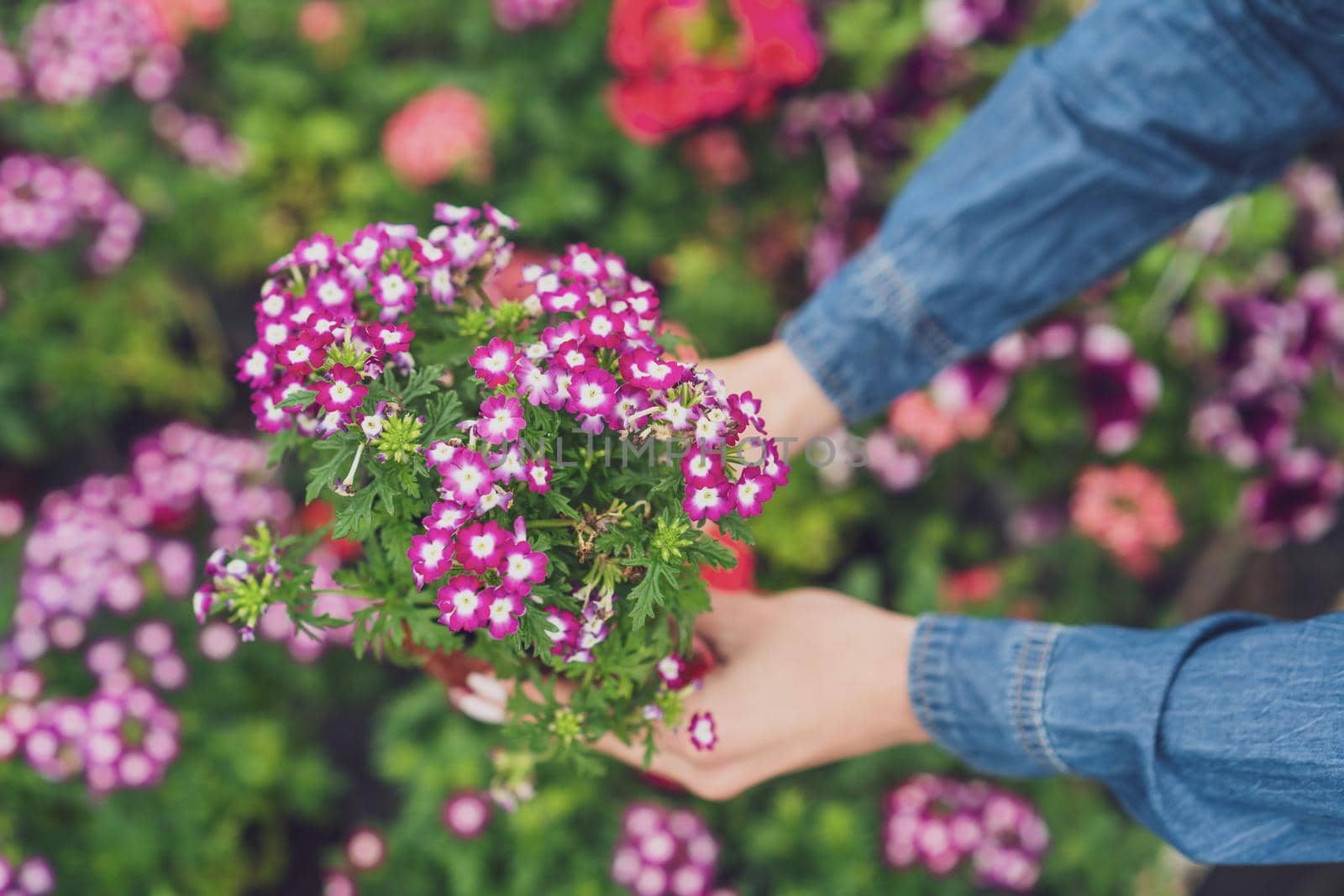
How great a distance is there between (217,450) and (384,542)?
1.46 m

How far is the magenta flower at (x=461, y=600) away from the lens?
873 mm

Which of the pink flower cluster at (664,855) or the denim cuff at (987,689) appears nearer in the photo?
the denim cuff at (987,689)

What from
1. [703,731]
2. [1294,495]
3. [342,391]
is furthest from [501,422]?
[1294,495]

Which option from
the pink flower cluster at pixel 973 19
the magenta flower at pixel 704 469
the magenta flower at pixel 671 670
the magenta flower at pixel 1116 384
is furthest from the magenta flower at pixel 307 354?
the pink flower cluster at pixel 973 19

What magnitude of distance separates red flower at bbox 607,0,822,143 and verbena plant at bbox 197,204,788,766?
1.23 metres

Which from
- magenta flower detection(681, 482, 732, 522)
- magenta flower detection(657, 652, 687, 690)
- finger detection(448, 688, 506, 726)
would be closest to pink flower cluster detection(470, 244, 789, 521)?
magenta flower detection(681, 482, 732, 522)

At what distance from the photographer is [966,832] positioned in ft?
5.85

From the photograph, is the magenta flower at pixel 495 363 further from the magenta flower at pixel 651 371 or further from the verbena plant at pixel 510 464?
the magenta flower at pixel 651 371

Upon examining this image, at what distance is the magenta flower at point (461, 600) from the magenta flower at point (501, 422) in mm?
129

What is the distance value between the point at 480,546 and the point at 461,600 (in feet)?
0.21

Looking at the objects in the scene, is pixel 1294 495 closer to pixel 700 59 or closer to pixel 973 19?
pixel 973 19

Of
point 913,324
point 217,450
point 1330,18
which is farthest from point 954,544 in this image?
point 217,450

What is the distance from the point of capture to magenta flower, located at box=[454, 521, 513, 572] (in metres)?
0.84

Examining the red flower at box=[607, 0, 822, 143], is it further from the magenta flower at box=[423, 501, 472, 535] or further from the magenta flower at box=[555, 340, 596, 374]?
the magenta flower at box=[423, 501, 472, 535]
